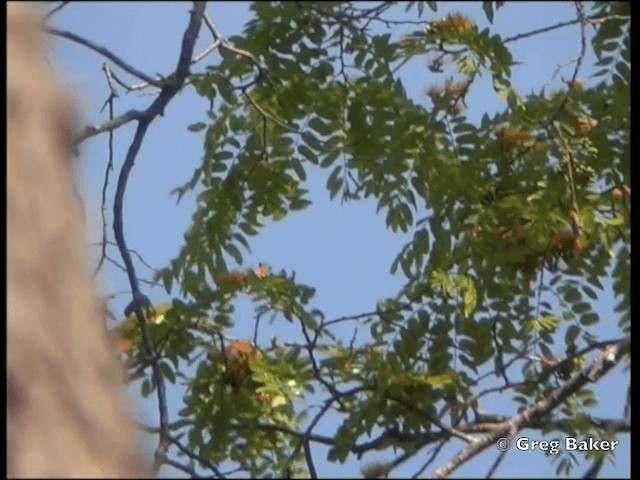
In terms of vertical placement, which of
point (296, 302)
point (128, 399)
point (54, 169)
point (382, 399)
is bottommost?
point (128, 399)

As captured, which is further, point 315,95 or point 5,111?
point 315,95

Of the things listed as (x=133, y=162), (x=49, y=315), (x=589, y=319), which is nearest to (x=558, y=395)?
(x=589, y=319)

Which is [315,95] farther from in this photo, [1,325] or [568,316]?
[1,325]

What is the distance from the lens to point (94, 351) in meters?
0.93

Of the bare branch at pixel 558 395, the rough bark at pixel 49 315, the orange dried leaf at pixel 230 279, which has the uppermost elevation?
the orange dried leaf at pixel 230 279

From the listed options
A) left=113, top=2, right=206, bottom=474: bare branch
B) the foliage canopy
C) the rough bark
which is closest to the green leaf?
the foliage canopy

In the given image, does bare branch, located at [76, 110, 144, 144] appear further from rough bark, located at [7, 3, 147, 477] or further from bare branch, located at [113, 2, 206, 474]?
rough bark, located at [7, 3, 147, 477]

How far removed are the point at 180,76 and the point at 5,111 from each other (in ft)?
6.24

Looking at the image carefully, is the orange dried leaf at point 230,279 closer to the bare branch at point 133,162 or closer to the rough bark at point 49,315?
the bare branch at point 133,162

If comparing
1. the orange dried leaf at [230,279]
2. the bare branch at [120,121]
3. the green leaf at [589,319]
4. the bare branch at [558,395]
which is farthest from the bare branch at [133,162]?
the green leaf at [589,319]

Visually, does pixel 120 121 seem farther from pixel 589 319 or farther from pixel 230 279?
pixel 589 319

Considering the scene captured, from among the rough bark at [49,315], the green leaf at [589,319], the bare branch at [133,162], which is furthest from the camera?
the green leaf at [589,319]

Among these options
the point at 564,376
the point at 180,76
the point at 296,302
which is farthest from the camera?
the point at 564,376
